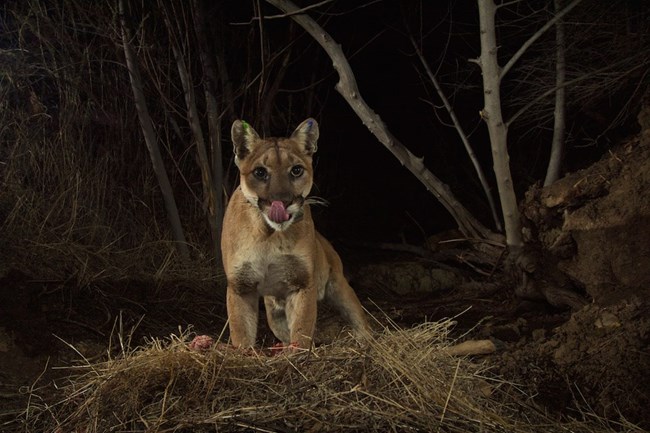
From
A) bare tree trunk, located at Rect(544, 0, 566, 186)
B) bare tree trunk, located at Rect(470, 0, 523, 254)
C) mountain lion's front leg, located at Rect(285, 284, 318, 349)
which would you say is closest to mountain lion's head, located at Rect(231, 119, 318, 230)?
mountain lion's front leg, located at Rect(285, 284, 318, 349)

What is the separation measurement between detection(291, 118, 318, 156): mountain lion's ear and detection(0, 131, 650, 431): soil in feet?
4.08

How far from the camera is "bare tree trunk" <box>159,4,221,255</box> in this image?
312 inches

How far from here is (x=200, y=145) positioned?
8.05 m

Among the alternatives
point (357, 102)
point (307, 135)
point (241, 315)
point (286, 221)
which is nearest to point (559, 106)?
point (357, 102)

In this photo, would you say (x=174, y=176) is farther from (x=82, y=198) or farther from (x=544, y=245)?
(x=544, y=245)

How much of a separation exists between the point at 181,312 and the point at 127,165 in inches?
87.8

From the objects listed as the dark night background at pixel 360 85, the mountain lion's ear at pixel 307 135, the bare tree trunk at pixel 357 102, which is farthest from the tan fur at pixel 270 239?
the dark night background at pixel 360 85

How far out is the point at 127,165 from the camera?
839 centimetres

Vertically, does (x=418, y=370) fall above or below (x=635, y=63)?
below

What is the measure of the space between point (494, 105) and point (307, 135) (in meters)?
2.15

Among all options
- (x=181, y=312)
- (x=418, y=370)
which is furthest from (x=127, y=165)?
(x=418, y=370)

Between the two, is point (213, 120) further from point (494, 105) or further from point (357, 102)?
point (494, 105)

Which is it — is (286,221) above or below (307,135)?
below

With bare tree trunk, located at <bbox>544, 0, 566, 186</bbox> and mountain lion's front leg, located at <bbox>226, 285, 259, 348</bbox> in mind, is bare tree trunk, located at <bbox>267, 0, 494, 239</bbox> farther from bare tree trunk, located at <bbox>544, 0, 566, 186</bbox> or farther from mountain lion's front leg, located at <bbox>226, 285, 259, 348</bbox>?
mountain lion's front leg, located at <bbox>226, 285, 259, 348</bbox>
